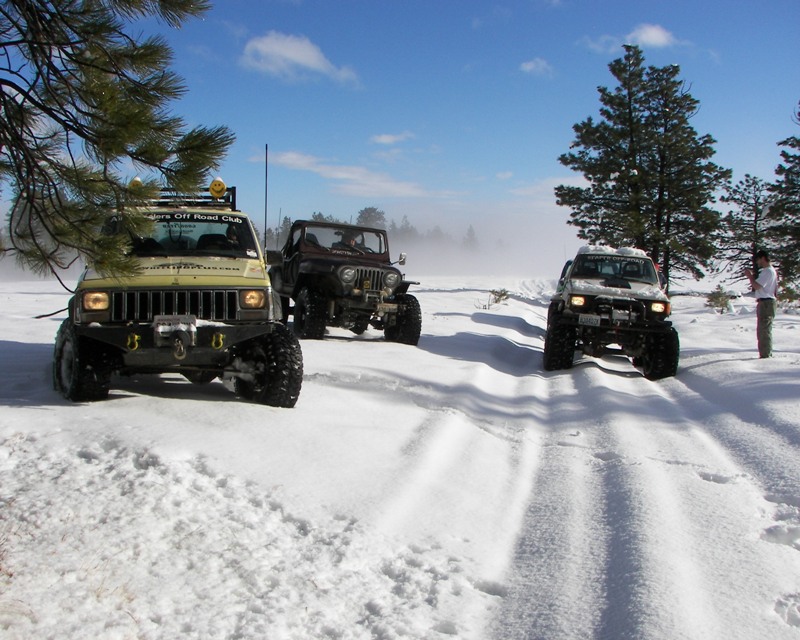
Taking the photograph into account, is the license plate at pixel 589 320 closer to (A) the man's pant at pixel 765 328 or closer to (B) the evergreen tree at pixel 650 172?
(A) the man's pant at pixel 765 328

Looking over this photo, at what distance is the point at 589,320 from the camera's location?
9070mm

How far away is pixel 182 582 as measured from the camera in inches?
112

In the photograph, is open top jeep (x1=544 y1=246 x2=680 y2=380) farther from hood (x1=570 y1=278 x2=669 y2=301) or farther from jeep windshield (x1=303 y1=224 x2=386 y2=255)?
jeep windshield (x1=303 y1=224 x2=386 y2=255)

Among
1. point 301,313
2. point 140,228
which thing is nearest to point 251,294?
point 140,228

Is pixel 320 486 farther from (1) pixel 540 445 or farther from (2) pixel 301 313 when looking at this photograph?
(2) pixel 301 313

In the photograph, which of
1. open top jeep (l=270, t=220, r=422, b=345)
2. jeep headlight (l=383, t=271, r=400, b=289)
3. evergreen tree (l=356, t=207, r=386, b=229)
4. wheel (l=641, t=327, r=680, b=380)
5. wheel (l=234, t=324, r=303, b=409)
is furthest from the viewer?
evergreen tree (l=356, t=207, r=386, b=229)

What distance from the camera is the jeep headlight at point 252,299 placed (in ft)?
18.0

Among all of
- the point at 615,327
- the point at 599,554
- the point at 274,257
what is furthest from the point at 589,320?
the point at 599,554

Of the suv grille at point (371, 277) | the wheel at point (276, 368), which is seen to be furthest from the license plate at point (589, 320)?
the wheel at point (276, 368)

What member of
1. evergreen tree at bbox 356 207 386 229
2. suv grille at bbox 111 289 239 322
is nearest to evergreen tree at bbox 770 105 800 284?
suv grille at bbox 111 289 239 322

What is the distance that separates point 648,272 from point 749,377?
324 centimetres

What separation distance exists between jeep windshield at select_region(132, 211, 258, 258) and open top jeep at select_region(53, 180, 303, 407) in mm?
92

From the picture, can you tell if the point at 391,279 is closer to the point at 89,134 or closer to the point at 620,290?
the point at 620,290

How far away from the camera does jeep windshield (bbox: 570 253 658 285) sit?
1084 cm
